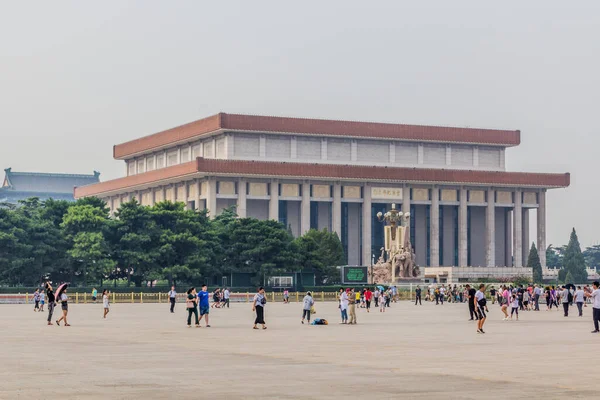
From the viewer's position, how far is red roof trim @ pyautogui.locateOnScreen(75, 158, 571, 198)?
136500 mm

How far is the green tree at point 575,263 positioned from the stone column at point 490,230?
32.9 ft

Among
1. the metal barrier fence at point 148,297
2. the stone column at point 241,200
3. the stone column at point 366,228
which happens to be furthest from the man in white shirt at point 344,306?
the stone column at point 366,228

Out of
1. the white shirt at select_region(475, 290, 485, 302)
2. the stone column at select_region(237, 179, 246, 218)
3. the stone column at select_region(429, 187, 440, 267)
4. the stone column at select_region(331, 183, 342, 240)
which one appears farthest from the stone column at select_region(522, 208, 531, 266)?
the white shirt at select_region(475, 290, 485, 302)

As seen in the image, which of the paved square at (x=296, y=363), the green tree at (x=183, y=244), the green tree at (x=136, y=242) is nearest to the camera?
the paved square at (x=296, y=363)

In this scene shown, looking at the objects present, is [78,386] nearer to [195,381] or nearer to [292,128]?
[195,381]

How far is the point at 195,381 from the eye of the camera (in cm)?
1969

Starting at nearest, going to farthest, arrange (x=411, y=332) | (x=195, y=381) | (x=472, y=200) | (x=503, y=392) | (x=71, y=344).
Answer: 1. (x=503, y=392)
2. (x=195, y=381)
3. (x=71, y=344)
4. (x=411, y=332)
5. (x=472, y=200)

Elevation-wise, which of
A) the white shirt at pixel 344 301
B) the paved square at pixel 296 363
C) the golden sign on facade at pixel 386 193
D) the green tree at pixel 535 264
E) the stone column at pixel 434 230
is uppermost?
the golden sign on facade at pixel 386 193

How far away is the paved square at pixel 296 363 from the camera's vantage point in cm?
1817

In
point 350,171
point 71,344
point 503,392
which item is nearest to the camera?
point 503,392

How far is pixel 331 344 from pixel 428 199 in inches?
4707

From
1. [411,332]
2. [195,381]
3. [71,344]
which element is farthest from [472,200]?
[195,381]

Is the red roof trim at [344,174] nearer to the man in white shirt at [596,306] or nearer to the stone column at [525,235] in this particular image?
the stone column at [525,235]

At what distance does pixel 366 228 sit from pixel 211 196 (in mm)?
21379
